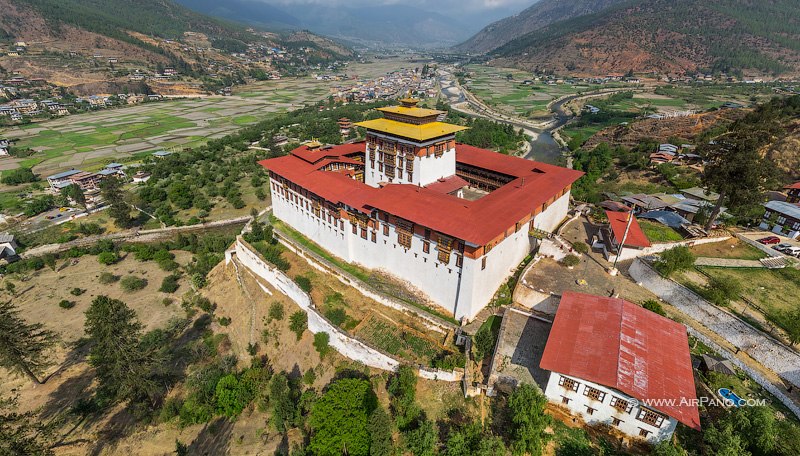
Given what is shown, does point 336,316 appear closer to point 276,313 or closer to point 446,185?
point 276,313

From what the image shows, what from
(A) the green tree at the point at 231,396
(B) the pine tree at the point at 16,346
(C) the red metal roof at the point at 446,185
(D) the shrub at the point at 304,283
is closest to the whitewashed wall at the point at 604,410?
(C) the red metal roof at the point at 446,185

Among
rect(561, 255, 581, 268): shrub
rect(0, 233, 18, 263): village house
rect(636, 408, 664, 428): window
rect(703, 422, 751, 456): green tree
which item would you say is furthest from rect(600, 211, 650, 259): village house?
rect(0, 233, 18, 263): village house

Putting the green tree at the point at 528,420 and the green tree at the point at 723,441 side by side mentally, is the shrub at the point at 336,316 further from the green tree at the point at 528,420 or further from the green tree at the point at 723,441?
the green tree at the point at 723,441

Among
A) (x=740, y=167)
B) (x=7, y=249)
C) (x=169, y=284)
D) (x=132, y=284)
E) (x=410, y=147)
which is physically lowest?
(x=132, y=284)

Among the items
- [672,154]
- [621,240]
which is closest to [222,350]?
[621,240]

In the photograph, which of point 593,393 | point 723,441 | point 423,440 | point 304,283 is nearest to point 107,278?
point 304,283

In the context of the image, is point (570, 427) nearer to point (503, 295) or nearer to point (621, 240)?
point (503, 295)
